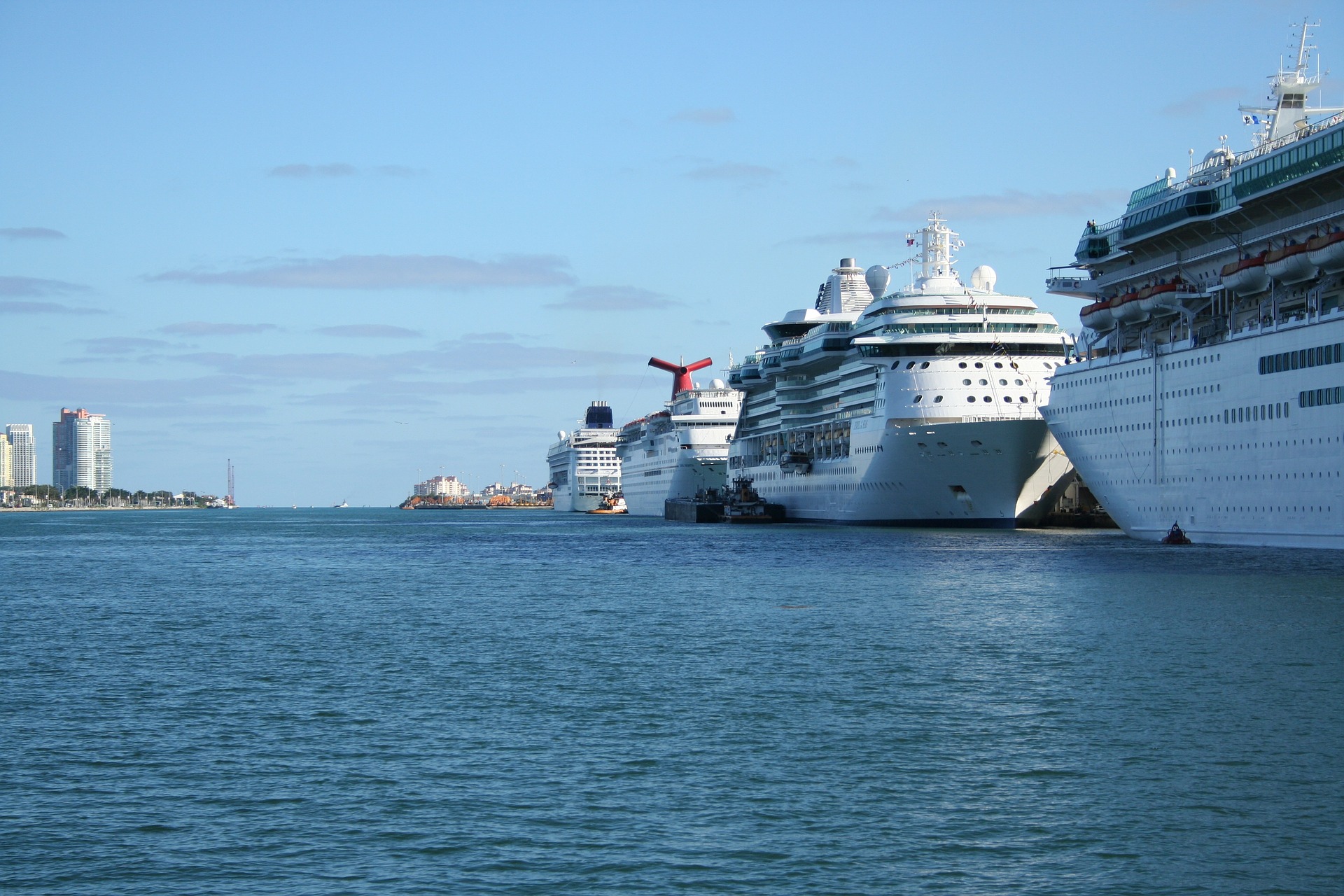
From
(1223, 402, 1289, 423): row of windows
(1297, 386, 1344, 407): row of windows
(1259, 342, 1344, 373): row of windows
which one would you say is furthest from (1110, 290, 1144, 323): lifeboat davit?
(1297, 386, 1344, 407): row of windows

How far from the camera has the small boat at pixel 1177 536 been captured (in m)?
63.0

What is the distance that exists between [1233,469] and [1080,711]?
36.8 meters

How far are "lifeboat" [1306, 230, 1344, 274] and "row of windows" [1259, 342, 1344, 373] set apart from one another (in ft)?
10.3

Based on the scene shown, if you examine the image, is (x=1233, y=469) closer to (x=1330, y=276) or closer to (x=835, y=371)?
(x=1330, y=276)

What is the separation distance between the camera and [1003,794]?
64.8ft

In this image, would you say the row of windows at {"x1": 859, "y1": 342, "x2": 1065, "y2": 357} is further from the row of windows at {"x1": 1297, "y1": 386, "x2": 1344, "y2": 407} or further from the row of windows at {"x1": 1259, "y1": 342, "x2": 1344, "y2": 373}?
the row of windows at {"x1": 1297, "y1": 386, "x2": 1344, "y2": 407}

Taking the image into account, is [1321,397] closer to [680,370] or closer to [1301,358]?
[1301,358]

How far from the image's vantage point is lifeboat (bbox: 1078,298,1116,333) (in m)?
71.7

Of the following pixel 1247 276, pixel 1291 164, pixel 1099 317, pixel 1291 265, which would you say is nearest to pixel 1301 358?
pixel 1291 265

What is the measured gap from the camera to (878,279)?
117m

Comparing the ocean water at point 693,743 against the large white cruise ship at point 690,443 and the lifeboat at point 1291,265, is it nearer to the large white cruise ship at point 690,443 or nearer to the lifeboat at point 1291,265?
the lifeboat at point 1291,265

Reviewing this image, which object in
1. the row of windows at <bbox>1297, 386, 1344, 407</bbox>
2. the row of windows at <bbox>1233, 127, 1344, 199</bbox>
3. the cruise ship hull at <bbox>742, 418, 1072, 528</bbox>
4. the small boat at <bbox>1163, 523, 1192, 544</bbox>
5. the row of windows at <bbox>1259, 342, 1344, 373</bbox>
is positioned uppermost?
the row of windows at <bbox>1233, 127, 1344, 199</bbox>

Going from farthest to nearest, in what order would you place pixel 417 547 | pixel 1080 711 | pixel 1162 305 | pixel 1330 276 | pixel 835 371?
1. pixel 835 371
2. pixel 417 547
3. pixel 1162 305
4. pixel 1330 276
5. pixel 1080 711

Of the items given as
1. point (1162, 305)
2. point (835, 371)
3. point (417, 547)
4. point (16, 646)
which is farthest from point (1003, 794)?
point (835, 371)
